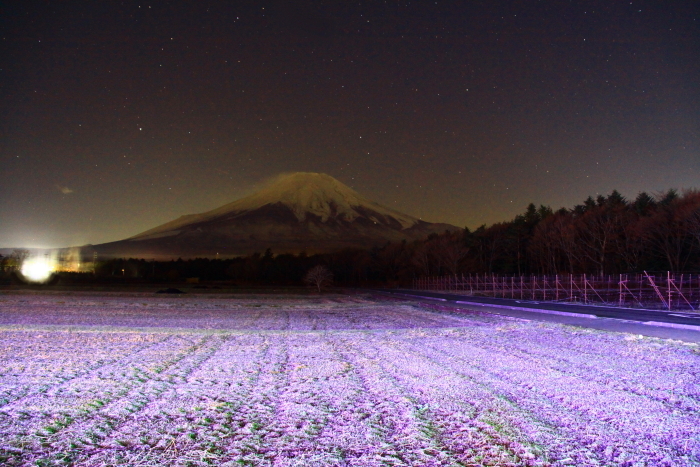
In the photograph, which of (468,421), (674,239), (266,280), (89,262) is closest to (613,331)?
(468,421)

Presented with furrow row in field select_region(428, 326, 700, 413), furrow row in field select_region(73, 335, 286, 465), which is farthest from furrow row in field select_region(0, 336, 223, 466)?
furrow row in field select_region(428, 326, 700, 413)

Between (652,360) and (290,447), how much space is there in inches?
312

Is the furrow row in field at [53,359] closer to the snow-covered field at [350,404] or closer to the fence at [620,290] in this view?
the snow-covered field at [350,404]

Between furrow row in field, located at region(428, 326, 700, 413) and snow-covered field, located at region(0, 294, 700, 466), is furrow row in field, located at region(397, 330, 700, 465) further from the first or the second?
furrow row in field, located at region(428, 326, 700, 413)

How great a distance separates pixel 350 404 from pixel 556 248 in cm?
7178

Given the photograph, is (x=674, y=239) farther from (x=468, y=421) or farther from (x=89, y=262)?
(x=89, y=262)

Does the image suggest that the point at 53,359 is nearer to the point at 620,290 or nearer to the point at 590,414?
the point at 590,414

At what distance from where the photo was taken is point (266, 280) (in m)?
137

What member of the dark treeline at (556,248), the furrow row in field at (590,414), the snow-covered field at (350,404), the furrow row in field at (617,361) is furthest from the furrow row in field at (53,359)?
the dark treeline at (556,248)

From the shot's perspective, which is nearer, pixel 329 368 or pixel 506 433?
pixel 506 433

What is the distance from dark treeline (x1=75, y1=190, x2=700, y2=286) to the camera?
50969 millimetres

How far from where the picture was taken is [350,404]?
6.11m

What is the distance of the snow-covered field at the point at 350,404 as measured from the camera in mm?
4414

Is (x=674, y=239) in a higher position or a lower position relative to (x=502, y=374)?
higher
